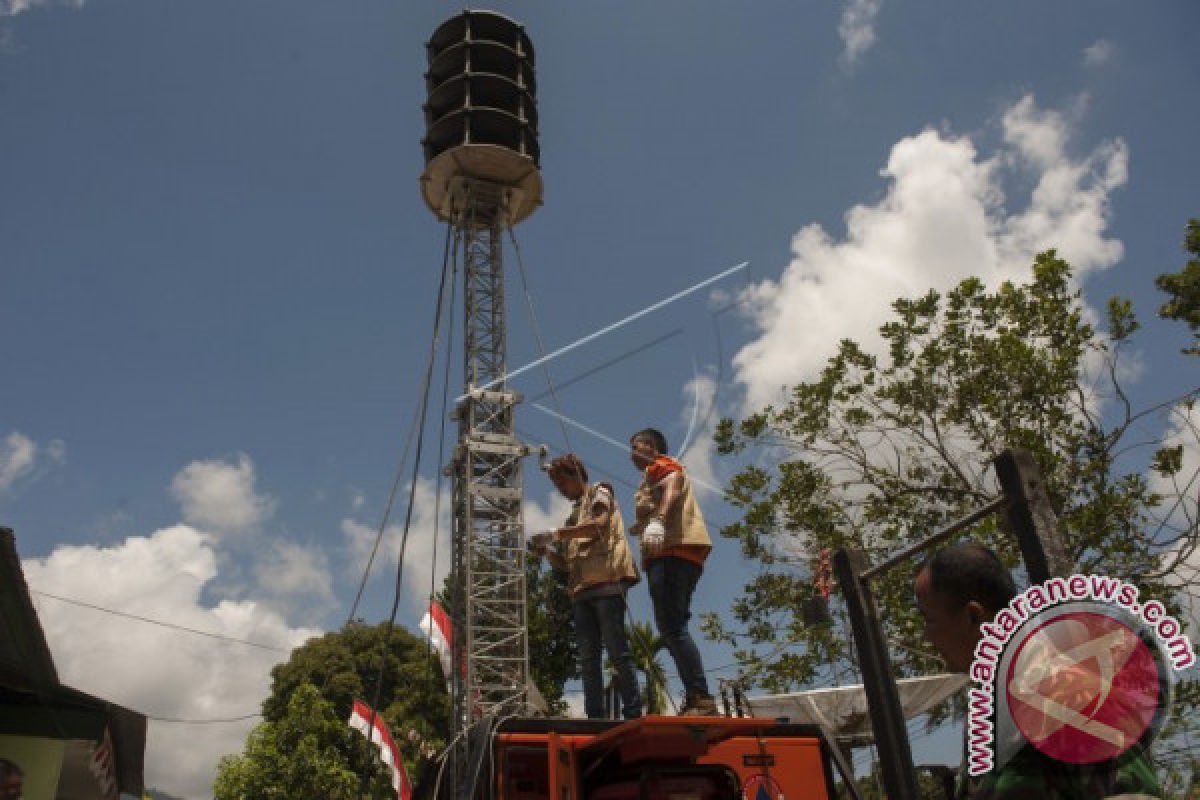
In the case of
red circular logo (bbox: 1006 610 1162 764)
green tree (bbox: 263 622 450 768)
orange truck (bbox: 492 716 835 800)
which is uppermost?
green tree (bbox: 263 622 450 768)

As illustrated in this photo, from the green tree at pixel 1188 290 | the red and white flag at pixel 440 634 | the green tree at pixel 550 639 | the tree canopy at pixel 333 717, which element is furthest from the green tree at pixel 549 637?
the green tree at pixel 1188 290

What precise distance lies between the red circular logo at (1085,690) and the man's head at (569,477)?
472 centimetres

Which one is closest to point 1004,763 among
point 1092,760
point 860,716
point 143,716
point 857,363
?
point 1092,760

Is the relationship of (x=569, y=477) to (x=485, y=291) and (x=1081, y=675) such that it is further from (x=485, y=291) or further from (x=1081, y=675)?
(x=485, y=291)

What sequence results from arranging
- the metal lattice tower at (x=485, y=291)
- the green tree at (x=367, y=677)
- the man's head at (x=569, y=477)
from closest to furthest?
the man's head at (x=569, y=477) → the metal lattice tower at (x=485, y=291) → the green tree at (x=367, y=677)

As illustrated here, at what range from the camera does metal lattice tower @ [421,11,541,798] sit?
16.0m

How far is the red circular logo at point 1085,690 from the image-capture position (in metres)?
1.37

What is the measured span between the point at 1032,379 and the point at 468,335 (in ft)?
35.3

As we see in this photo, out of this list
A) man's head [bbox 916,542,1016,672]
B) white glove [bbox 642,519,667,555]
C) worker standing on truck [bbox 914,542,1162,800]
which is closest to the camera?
worker standing on truck [bbox 914,542,1162,800]

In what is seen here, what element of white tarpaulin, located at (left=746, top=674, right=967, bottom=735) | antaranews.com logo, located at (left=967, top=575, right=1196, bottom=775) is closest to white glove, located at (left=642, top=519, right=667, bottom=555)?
white tarpaulin, located at (left=746, top=674, right=967, bottom=735)

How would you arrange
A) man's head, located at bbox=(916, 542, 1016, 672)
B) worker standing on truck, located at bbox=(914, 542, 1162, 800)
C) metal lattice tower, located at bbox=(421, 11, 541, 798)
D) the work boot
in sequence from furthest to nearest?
metal lattice tower, located at bbox=(421, 11, 541, 798), the work boot, man's head, located at bbox=(916, 542, 1016, 672), worker standing on truck, located at bbox=(914, 542, 1162, 800)

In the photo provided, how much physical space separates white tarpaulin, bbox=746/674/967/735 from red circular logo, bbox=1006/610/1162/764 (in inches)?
207

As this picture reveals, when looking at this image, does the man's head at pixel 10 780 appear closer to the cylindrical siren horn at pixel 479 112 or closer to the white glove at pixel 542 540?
the white glove at pixel 542 540

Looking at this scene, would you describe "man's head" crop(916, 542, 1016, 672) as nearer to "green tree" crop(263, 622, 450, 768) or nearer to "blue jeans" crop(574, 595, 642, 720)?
"blue jeans" crop(574, 595, 642, 720)
